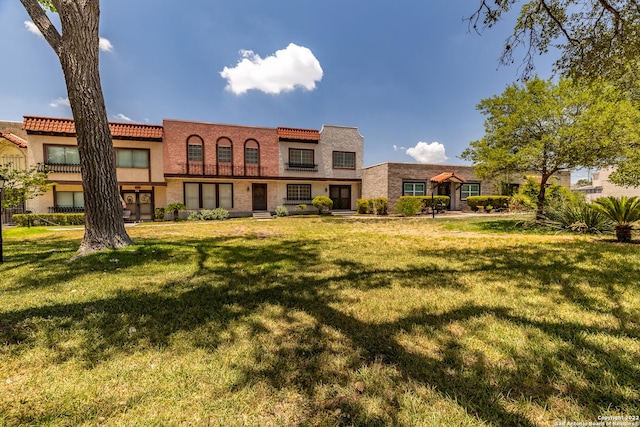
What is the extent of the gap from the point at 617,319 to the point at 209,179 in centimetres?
2400

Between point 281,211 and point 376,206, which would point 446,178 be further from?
point 281,211

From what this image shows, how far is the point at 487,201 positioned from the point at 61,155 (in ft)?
113

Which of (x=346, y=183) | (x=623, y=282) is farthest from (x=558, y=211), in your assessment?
(x=346, y=183)

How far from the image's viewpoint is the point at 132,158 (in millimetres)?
21484

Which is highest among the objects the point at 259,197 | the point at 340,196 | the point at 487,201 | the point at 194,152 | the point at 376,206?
the point at 194,152

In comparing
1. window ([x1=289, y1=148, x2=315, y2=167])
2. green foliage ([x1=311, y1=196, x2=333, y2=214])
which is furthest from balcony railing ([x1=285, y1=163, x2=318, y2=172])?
green foliage ([x1=311, y1=196, x2=333, y2=214])

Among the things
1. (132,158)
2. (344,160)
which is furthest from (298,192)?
(132,158)

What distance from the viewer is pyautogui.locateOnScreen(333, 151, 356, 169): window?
26844 millimetres

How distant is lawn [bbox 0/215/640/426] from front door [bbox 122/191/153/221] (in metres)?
19.0

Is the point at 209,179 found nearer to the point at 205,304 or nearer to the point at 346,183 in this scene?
the point at 346,183

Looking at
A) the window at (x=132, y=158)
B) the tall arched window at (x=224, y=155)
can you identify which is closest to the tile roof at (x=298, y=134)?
the tall arched window at (x=224, y=155)

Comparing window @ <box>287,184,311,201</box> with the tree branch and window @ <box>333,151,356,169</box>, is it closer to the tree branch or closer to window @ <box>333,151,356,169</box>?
window @ <box>333,151,356,169</box>

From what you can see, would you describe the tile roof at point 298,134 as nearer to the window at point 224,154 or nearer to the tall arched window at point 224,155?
the tall arched window at point 224,155

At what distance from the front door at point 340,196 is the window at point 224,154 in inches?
383
